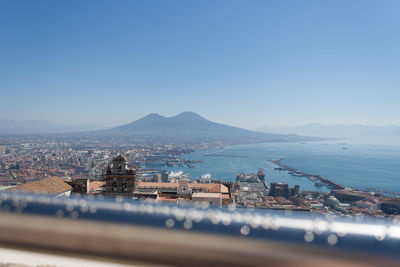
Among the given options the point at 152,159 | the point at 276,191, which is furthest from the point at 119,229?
the point at 152,159

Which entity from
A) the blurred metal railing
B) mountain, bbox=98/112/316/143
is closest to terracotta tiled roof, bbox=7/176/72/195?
the blurred metal railing

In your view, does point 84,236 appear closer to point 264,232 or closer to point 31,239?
point 31,239

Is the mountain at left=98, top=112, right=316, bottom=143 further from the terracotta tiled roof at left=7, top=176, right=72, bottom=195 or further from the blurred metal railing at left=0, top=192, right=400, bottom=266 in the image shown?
the blurred metal railing at left=0, top=192, right=400, bottom=266

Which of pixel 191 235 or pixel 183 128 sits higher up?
pixel 183 128

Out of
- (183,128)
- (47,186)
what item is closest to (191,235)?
(47,186)

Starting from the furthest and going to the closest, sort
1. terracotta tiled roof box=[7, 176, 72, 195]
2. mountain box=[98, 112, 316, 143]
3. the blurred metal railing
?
1. mountain box=[98, 112, 316, 143]
2. terracotta tiled roof box=[7, 176, 72, 195]
3. the blurred metal railing

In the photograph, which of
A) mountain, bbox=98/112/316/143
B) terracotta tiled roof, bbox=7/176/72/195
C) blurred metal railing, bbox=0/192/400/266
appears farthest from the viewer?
mountain, bbox=98/112/316/143

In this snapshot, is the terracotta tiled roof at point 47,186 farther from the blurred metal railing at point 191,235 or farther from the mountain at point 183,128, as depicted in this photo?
the mountain at point 183,128

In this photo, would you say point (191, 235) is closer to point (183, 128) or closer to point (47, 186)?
point (47, 186)

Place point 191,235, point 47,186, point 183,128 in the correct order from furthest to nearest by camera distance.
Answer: point 183,128 < point 47,186 < point 191,235
